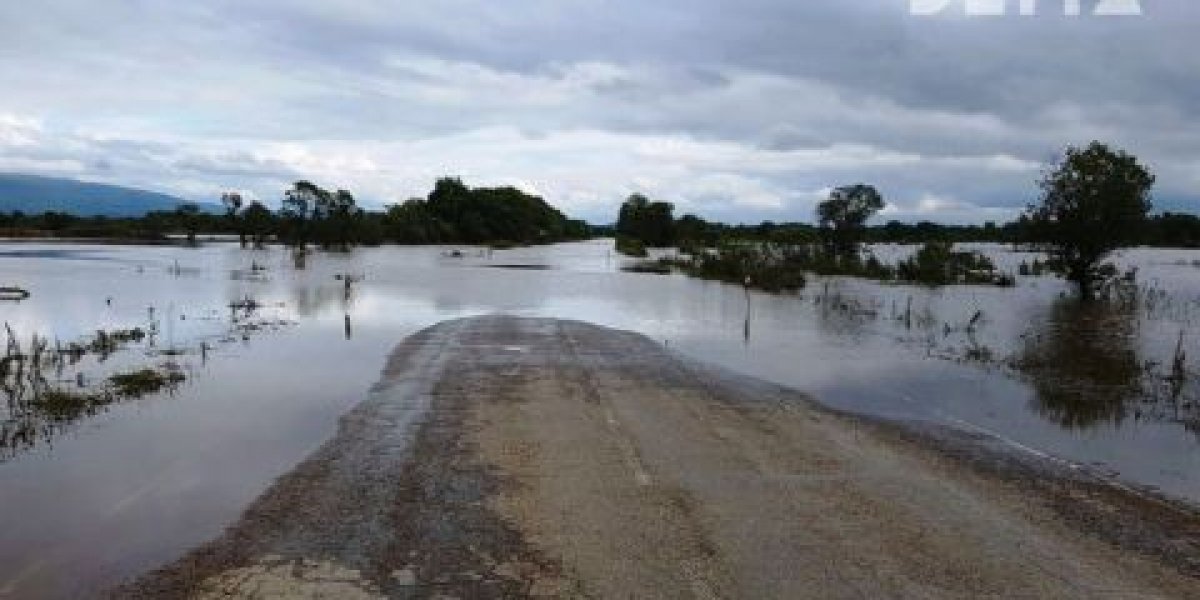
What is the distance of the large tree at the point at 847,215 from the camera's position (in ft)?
309

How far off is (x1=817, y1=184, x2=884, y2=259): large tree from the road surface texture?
79.8 metres

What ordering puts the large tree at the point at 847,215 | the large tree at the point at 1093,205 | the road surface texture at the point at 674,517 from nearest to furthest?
1. the road surface texture at the point at 674,517
2. the large tree at the point at 1093,205
3. the large tree at the point at 847,215

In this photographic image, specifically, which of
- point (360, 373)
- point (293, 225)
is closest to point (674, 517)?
point (360, 373)

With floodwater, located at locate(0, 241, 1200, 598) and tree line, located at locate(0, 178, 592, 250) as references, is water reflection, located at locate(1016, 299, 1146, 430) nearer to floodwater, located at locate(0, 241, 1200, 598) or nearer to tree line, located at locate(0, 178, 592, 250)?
floodwater, located at locate(0, 241, 1200, 598)

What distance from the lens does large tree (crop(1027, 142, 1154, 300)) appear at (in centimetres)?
5278

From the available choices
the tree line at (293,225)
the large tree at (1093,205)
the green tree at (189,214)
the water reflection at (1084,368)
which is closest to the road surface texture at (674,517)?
the water reflection at (1084,368)

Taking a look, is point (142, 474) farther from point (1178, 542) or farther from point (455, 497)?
point (1178, 542)

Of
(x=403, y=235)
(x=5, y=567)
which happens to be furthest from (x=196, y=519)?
(x=403, y=235)

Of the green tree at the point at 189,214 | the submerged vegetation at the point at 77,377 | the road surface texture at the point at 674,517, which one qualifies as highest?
the green tree at the point at 189,214

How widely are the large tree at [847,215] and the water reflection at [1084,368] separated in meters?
51.0

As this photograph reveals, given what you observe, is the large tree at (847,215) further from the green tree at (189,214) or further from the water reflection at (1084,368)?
the green tree at (189,214)

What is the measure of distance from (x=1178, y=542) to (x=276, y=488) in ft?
31.6

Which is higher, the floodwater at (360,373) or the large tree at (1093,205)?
the large tree at (1093,205)

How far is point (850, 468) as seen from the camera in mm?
13180
